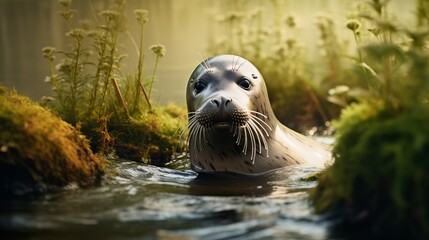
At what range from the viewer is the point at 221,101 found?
761 centimetres

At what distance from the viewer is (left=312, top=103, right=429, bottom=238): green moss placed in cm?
478

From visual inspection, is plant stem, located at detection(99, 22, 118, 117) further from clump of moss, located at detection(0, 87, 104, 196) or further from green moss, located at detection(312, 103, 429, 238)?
green moss, located at detection(312, 103, 429, 238)

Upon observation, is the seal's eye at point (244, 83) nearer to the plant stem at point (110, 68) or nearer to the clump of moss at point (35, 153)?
the plant stem at point (110, 68)

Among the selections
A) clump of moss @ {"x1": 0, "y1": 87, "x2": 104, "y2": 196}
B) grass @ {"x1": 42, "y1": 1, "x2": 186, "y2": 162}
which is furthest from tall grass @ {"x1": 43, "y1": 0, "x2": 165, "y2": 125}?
clump of moss @ {"x1": 0, "y1": 87, "x2": 104, "y2": 196}

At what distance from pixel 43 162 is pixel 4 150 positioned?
0.36 metres

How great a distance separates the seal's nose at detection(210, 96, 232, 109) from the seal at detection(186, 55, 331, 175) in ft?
0.23

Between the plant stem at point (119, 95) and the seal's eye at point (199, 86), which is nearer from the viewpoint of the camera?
the seal's eye at point (199, 86)

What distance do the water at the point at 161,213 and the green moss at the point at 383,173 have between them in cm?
27

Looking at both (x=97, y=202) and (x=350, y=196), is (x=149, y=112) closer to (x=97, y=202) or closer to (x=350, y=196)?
(x=97, y=202)

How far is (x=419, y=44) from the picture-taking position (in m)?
5.08

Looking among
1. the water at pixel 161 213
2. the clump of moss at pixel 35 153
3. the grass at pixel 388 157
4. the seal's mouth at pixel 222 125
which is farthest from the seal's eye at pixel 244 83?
the grass at pixel 388 157

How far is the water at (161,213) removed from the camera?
5.13 m

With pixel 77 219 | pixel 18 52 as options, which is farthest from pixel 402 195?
pixel 18 52

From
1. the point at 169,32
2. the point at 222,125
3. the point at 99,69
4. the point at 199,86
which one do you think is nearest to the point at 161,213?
the point at 222,125
